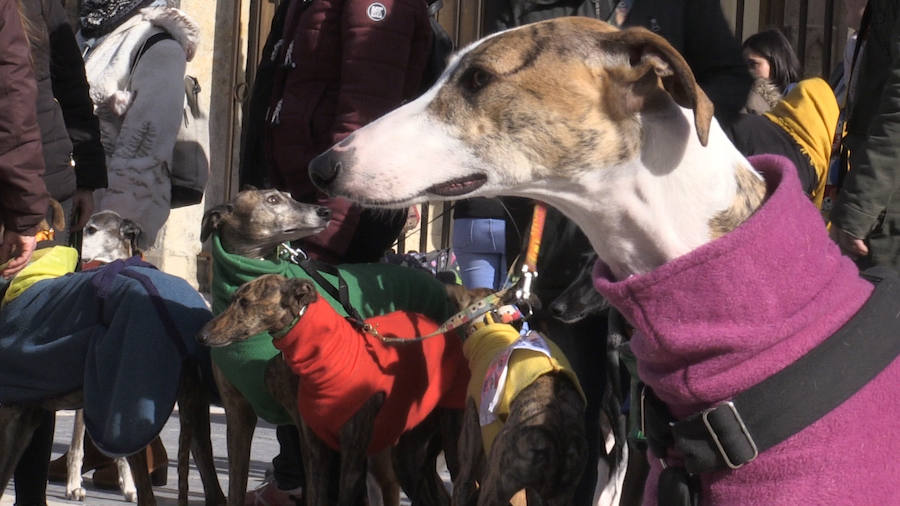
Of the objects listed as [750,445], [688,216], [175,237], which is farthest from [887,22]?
[175,237]

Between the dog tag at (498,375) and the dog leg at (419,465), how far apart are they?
1.18m

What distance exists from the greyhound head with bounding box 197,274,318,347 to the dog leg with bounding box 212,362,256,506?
431mm

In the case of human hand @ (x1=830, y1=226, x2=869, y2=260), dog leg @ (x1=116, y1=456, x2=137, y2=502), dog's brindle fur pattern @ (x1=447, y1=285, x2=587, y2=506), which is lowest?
Answer: dog leg @ (x1=116, y1=456, x2=137, y2=502)

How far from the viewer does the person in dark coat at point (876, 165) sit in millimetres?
3850

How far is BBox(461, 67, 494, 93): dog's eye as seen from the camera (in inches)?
106

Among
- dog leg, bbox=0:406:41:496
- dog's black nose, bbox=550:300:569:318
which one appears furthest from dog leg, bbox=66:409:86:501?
dog's black nose, bbox=550:300:569:318

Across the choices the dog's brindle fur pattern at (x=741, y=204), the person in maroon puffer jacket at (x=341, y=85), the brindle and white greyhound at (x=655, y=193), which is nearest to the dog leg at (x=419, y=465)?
the person in maroon puffer jacket at (x=341, y=85)

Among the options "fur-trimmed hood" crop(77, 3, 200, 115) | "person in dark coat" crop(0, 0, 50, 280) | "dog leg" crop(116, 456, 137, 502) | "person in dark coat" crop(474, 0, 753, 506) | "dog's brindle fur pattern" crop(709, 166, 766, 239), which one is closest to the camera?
"dog's brindle fur pattern" crop(709, 166, 766, 239)

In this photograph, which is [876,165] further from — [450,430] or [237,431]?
[237,431]

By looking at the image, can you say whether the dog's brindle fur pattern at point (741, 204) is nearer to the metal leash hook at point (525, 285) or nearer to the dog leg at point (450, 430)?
the metal leash hook at point (525, 285)

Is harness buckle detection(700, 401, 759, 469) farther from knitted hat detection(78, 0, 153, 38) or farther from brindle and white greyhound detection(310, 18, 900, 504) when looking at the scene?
knitted hat detection(78, 0, 153, 38)

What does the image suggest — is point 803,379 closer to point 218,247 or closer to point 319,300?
point 319,300

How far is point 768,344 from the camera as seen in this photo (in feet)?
7.97

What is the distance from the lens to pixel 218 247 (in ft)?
18.9
